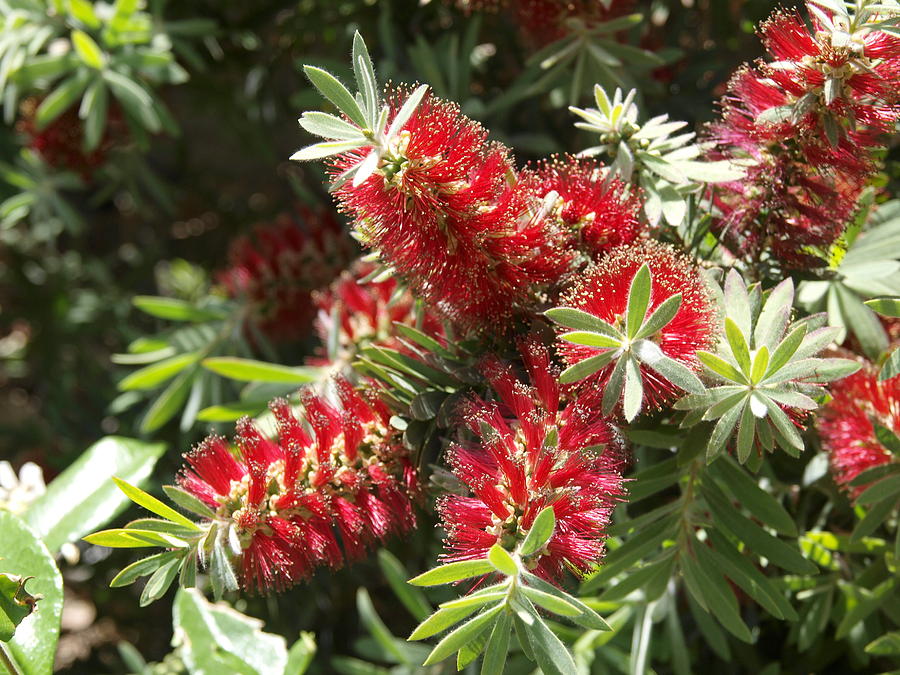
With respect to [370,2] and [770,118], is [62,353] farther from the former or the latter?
[770,118]

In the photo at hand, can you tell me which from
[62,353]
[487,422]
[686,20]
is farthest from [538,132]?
[62,353]

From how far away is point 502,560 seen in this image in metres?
0.57

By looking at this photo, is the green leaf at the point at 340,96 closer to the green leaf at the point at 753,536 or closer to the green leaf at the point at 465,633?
the green leaf at the point at 465,633

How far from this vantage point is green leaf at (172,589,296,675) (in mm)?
904

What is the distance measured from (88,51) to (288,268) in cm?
39

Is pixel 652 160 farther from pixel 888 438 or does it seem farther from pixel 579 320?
pixel 888 438

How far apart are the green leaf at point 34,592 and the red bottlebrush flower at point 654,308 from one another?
0.53 m

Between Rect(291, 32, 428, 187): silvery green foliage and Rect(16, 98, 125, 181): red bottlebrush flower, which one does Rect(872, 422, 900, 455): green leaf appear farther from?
Rect(16, 98, 125, 181): red bottlebrush flower

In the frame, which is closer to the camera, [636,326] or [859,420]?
[636,326]

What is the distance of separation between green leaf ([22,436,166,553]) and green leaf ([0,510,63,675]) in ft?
0.30

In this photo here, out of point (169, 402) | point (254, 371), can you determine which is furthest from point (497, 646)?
point (169, 402)

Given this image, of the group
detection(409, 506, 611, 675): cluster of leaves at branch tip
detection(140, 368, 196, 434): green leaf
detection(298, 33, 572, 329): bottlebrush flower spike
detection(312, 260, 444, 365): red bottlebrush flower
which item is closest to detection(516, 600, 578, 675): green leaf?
detection(409, 506, 611, 675): cluster of leaves at branch tip

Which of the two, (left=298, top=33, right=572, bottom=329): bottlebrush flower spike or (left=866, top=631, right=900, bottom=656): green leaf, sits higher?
(left=298, top=33, right=572, bottom=329): bottlebrush flower spike

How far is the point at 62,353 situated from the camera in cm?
173
